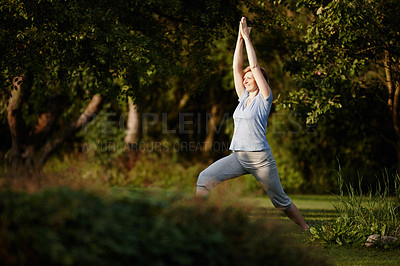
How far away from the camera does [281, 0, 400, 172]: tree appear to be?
8.11m

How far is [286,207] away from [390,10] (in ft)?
15.8

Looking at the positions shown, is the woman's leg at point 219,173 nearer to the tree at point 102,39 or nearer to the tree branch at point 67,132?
the tree at point 102,39

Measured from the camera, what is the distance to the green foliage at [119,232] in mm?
2756

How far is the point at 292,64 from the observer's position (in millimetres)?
9578

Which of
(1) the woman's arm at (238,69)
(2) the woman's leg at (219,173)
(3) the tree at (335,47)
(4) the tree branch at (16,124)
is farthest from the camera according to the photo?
(4) the tree branch at (16,124)

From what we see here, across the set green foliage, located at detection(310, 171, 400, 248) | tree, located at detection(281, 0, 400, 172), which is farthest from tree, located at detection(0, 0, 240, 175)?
green foliage, located at detection(310, 171, 400, 248)

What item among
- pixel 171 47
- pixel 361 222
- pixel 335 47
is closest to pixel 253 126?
pixel 361 222

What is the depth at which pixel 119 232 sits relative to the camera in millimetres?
2836

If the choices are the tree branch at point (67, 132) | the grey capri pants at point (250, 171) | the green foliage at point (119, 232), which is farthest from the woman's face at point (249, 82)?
the tree branch at point (67, 132)

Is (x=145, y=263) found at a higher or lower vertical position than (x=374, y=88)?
lower

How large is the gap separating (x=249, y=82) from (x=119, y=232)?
3.52 meters

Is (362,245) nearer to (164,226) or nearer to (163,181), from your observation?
(164,226)

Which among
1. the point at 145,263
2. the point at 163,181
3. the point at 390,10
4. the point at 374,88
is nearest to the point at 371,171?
the point at 374,88

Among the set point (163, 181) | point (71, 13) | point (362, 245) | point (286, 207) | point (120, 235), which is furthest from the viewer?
point (163, 181)
